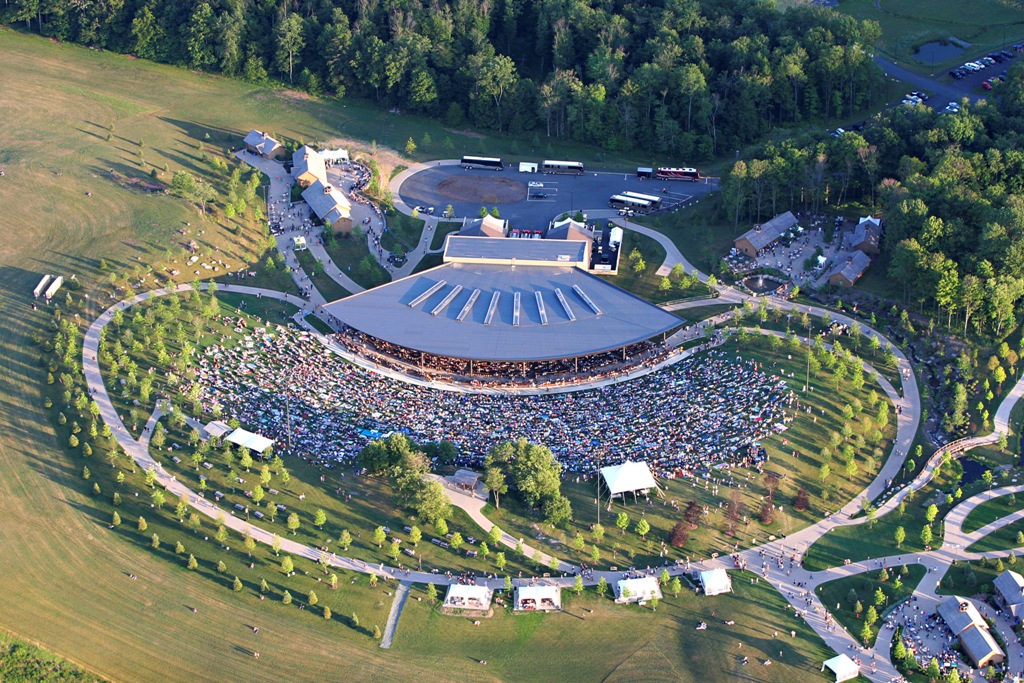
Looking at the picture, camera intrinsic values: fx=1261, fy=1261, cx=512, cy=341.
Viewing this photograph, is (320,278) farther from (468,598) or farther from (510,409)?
(468,598)

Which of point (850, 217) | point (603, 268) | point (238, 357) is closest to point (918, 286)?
point (850, 217)

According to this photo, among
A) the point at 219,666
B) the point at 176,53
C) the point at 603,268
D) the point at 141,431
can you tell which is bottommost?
the point at 219,666

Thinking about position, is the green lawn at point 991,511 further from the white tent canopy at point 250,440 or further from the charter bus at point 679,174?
the charter bus at point 679,174

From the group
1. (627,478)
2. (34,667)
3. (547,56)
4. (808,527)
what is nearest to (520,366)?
(627,478)

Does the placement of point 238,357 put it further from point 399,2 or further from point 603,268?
point 399,2

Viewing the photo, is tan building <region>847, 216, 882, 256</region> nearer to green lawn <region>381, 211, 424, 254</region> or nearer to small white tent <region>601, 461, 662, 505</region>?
small white tent <region>601, 461, 662, 505</region>

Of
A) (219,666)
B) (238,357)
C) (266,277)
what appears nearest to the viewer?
(219,666)
